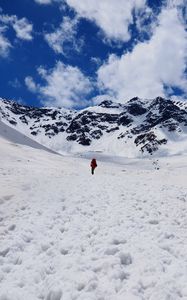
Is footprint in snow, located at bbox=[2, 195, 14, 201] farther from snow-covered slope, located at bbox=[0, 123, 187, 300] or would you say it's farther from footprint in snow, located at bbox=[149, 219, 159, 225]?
footprint in snow, located at bbox=[149, 219, 159, 225]

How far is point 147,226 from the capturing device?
15547 mm

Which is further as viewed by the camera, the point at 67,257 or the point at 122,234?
the point at 122,234

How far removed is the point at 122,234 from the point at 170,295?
4.52 metres

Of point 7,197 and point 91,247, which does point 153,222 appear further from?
point 7,197

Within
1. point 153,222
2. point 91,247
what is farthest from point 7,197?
point 91,247

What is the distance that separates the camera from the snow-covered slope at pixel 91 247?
10.4 metres

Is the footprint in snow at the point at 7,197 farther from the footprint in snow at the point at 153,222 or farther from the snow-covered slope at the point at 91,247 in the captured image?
the footprint in snow at the point at 153,222

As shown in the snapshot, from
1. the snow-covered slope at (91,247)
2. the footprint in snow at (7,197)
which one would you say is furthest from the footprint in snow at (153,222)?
the footprint in snow at (7,197)

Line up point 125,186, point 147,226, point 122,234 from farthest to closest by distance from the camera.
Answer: point 125,186
point 147,226
point 122,234

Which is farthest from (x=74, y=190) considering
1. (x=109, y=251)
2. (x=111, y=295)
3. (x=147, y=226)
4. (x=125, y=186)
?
(x=111, y=295)

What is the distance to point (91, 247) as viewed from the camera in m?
13.2

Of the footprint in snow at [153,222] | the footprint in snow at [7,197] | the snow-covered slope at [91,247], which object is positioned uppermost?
the footprint in snow at [153,222]

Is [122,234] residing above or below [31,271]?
above

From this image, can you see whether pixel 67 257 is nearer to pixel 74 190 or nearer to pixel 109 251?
pixel 109 251
